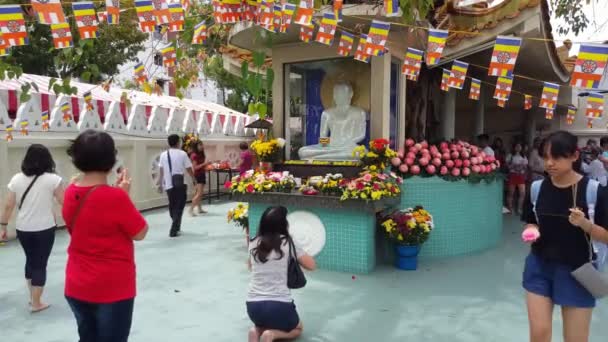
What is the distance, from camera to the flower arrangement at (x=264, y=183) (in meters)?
5.66

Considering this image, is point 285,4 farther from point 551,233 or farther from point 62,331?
point 62,331

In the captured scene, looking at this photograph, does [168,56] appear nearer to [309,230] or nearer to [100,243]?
[309,230]

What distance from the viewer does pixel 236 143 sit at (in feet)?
46.8

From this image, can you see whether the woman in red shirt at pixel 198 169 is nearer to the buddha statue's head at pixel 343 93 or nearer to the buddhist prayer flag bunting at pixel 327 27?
the buddha statue's head at pixel 343 93

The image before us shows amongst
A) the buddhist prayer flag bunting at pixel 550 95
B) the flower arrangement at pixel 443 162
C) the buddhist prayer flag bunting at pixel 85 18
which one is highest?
the buddhist prayer flag bunting at pixel 85 18

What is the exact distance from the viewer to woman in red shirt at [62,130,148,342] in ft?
7.27

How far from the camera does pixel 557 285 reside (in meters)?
2.44

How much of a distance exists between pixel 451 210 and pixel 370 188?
62.0 inches

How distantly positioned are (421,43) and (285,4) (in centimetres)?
251

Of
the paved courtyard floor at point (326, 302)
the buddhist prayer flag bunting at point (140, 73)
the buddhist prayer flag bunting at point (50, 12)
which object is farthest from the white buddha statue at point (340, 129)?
the buddhist prayer flag bunting at point (50, 12)

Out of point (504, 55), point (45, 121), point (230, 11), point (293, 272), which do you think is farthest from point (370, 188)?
point (45, 121)

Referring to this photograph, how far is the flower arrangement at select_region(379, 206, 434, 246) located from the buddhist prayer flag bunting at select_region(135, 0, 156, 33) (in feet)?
10.9

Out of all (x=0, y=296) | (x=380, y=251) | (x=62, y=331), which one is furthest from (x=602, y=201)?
(x=0, y=296)

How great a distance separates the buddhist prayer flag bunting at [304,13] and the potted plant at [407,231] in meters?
2.50
